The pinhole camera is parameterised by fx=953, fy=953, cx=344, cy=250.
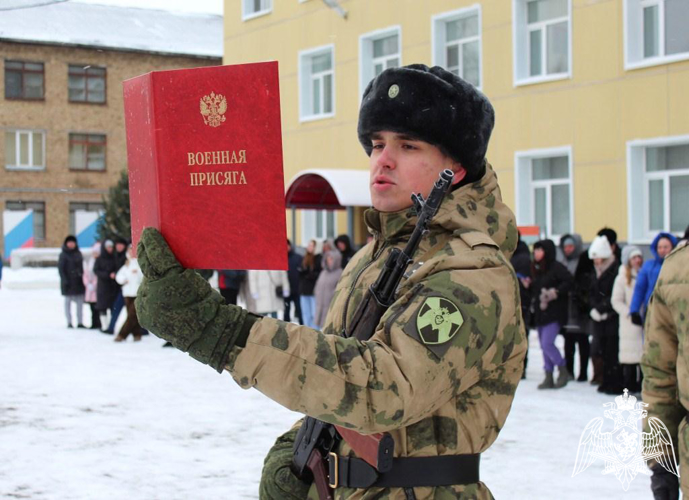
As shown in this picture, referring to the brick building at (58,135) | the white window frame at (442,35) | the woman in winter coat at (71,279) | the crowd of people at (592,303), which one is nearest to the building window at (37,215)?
the brick building at (58,135)

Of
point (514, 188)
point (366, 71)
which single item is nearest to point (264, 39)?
point (366, 71)

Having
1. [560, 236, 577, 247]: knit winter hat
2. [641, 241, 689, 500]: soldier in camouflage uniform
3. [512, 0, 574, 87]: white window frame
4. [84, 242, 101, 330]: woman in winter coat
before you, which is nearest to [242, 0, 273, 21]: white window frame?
[512, 0, 574, 87]: white window frame

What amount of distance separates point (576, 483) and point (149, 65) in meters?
34.6

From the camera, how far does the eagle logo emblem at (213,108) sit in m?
1.77

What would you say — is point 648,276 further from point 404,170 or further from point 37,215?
point 37,215

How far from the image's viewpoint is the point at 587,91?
15242 millimetres

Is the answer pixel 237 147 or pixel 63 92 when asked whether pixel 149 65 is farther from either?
pixel 237 147

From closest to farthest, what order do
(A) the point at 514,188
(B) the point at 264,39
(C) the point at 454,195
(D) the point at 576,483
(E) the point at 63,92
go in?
1. (C) the point at 454,195
2. (D) the point at 576,483
3. (A) the point at 514,188
4. (B) the point at 264,39
5. (E) the point at 63,92

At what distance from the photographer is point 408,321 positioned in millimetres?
1757

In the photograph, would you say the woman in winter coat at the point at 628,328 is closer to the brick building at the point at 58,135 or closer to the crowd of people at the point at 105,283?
the crowd of people at the point at 105,283

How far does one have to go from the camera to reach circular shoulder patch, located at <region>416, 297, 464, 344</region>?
5.70ft

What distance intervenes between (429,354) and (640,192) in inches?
541

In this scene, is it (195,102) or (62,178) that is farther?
(62,178)

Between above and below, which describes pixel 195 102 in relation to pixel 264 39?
below
